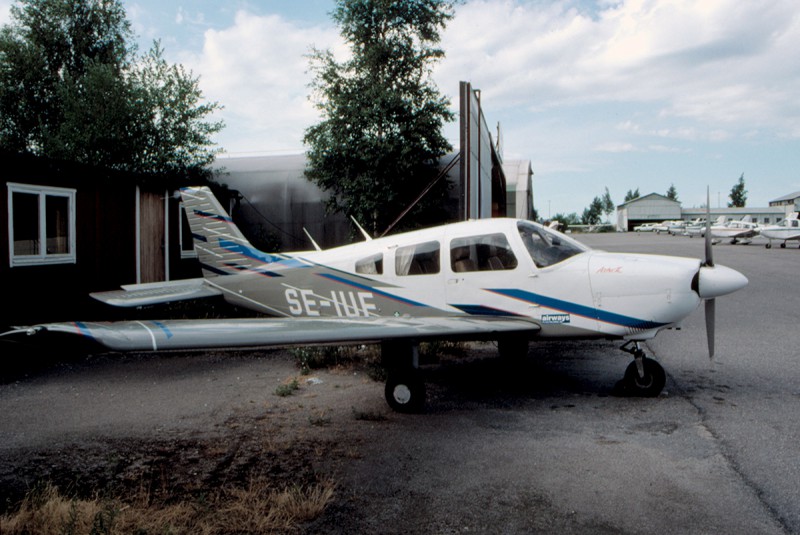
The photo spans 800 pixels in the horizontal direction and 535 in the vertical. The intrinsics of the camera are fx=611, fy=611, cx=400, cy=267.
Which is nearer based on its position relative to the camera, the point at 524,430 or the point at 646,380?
the point at 524,430

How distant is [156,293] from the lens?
7.73m

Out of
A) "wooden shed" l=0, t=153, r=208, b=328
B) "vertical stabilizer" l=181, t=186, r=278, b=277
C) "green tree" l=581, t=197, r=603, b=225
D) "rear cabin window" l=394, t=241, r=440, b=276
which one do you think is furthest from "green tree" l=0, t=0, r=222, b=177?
"green tree" l=581, t=197, r=603, b=225

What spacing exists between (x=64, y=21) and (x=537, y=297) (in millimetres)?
32100

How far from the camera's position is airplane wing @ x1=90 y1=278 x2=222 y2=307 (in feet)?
23.6

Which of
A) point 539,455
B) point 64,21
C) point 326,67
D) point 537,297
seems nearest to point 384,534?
point 539,455

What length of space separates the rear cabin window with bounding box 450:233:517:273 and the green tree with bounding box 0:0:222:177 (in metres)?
14.6

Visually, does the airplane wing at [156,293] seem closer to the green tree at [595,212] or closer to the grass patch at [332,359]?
the grass patch at [332,359]

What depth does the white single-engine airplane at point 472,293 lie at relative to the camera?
6.01 meters

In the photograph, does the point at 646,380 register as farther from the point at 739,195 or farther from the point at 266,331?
the point at 739,195

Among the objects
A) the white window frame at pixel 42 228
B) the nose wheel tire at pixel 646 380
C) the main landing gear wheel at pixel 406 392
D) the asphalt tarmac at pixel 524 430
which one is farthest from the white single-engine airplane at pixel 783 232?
the white window frame at pixel 42 228

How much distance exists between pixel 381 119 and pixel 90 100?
11.7m

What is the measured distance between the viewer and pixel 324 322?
18.8 feet

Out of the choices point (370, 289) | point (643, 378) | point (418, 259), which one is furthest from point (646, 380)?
point (370, 289)

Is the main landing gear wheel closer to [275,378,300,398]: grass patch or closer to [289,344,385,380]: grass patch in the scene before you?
[275,378,300,398]: grass patch
